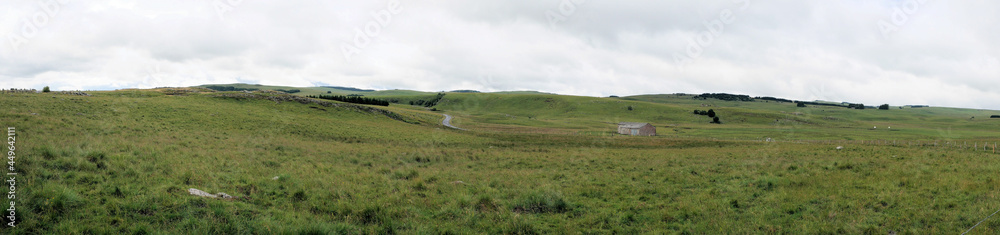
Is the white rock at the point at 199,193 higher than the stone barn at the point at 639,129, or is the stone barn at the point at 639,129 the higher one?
the white rock at the point at 199,193

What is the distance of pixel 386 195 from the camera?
40.7 ft

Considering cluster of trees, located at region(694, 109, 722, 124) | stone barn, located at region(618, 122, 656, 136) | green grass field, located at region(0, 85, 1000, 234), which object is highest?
cluster of trees, located at region(694, 109, 722, 124)

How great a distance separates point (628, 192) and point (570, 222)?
193 inches

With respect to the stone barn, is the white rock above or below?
above

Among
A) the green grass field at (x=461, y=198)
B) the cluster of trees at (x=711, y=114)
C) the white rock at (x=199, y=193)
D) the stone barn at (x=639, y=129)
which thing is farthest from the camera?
the cluster of trees at (x=711, y=114)

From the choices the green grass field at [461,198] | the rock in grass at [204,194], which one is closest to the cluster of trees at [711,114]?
the green grass field at [461,198]

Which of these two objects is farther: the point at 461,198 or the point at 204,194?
the point at 461,198

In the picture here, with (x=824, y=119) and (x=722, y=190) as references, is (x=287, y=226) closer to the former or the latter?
(x=722, y=190)

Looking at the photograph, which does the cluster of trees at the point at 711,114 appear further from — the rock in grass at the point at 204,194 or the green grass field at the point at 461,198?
the rock in grass at the point at 204,194

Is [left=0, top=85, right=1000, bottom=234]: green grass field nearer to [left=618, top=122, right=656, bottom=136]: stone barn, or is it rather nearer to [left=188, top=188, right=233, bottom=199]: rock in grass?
[left=188, top=188, right=233, bottom=199]: rock in grass

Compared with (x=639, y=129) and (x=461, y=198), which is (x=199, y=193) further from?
(x=639, y=129)

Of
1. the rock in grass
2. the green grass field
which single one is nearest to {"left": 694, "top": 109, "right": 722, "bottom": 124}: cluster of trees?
the green grass field

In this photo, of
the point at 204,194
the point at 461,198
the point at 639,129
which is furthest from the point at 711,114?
the point at 204,194

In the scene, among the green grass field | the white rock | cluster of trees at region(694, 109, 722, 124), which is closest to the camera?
the green grass field
